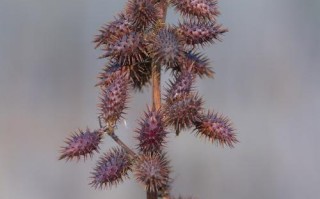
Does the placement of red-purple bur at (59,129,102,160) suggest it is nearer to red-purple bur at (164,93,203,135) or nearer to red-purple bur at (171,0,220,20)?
red-purple bur at (164,93,203,135)

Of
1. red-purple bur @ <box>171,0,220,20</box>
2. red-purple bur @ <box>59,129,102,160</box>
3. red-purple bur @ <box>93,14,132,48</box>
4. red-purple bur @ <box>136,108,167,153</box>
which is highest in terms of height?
red-purple bur @ <box>171,0,220,20</box>

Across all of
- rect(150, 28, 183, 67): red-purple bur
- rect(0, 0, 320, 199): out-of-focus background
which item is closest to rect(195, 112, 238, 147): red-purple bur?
rect(150, 28, 183, 67): red-purple bur

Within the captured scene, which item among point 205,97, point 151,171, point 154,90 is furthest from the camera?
point 205,97

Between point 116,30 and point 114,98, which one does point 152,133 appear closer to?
point 114,98

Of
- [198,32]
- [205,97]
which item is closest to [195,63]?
[198,32]

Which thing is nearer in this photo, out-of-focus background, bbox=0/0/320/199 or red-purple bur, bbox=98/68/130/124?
red-purple bur, bbox=98/68/130/124

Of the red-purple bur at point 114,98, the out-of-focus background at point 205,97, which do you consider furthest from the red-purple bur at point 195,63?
the out-of-focus background at point 205,97

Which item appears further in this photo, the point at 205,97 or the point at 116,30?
the point at 205,97

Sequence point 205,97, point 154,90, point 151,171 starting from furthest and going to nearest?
point 205,97 < point 154,90 < point 151,171
